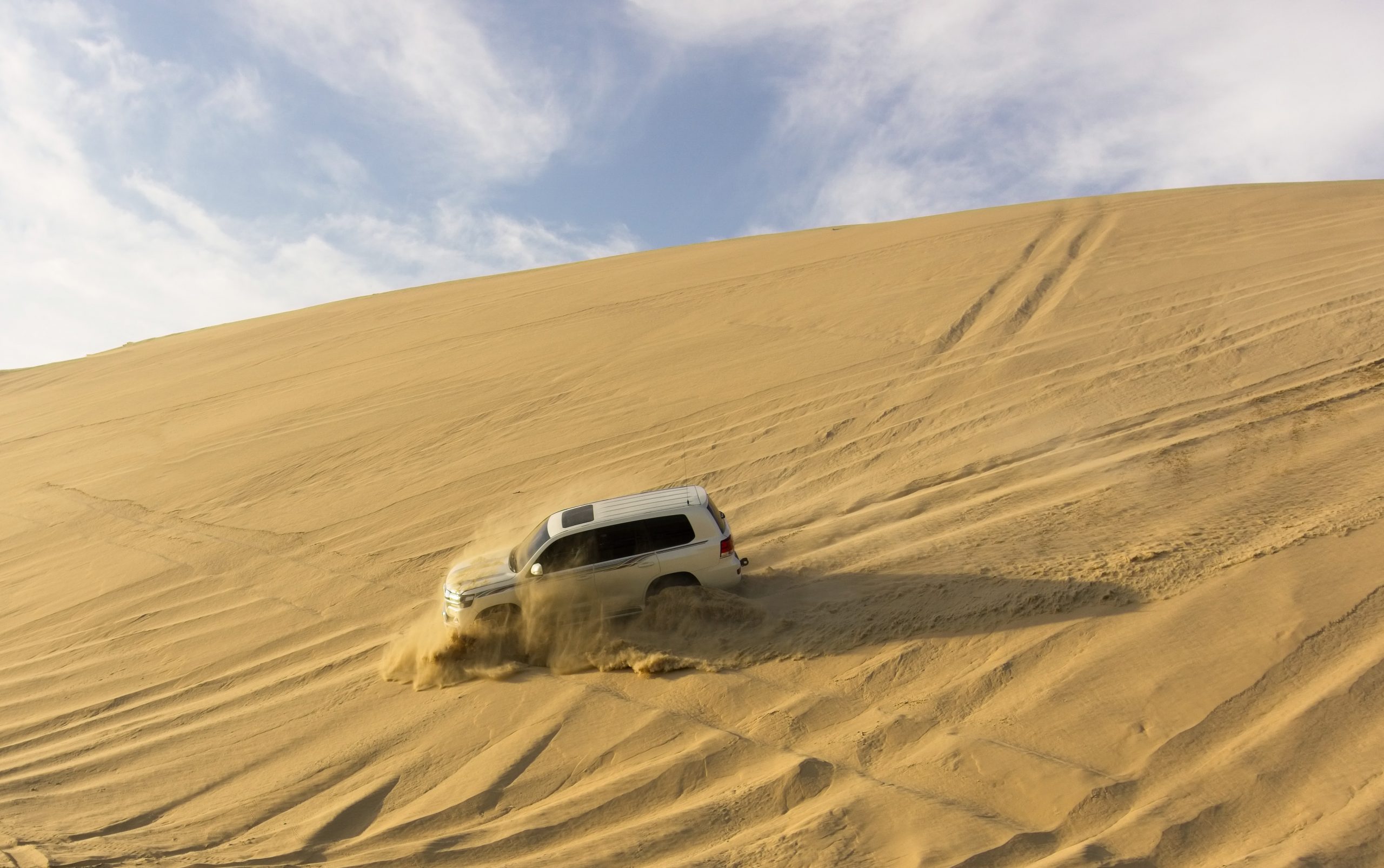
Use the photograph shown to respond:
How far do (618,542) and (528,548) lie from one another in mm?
1041

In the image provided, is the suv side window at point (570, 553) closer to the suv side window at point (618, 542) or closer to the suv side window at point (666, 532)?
the suv side window at point (618, 542)

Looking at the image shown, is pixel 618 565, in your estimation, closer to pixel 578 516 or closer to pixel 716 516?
pixel 578 516

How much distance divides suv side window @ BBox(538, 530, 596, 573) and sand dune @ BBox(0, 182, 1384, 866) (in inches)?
29.6

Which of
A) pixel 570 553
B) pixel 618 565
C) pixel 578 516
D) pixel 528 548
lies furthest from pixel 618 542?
pixel 528 548

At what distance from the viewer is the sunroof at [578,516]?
9.31 metres

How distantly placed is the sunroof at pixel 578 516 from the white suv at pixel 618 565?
119 millimetres

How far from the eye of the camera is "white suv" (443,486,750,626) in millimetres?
9016

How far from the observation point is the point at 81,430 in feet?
68.6

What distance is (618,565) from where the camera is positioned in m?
9.03

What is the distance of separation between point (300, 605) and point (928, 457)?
Result: 332 inches

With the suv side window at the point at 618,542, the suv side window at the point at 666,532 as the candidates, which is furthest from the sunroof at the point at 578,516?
the suv side window at the point at 666,532

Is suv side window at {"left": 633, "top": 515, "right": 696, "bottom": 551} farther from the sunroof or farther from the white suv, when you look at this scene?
the sunroof

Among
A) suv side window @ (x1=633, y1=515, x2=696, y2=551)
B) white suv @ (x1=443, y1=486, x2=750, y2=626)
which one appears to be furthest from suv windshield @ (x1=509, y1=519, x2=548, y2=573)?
→ suv side window @ (x1=633, y1=515, x2=696, y2=551)

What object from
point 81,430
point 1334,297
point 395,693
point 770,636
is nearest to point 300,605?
point 395,693
